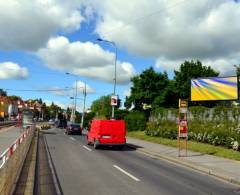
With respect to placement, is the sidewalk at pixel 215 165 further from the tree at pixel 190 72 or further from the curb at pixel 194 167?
the tree at pixel 190 72

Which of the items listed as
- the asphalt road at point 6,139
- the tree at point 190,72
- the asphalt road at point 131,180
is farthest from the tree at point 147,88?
the asphalt road at point 131,180

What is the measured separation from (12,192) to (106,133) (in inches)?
792

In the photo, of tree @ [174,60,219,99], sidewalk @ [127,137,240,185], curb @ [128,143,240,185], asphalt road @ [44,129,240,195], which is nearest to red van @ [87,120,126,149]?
curb @ [128,143,240,185]

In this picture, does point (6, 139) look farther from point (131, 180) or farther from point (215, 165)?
point (131, 180)

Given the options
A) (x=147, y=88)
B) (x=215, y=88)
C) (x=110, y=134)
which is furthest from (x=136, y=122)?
(x=110, y=134)

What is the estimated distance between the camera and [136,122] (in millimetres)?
53781

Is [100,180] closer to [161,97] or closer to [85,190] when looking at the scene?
[85,190]

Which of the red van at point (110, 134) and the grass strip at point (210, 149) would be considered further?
the red van at point (110, 134)

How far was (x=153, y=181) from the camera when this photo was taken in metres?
14.7

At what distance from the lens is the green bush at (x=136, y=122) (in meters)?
53.0

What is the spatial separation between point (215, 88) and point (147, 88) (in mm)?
31919

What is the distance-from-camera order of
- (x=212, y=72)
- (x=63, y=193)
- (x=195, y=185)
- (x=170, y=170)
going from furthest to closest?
(x=212, y=72)
(x=170, y=170)
(x=195, y=185)
(x=63, y=193)

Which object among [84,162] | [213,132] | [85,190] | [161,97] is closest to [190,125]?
[213,132]

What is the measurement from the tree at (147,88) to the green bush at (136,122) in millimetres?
12842
